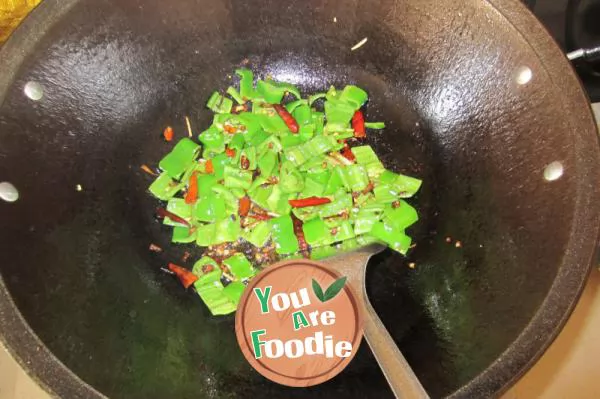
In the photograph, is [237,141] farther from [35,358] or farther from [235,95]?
[35,358]

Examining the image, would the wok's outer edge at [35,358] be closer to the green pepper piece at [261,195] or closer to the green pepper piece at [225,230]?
the green pepper piece at [225,230]

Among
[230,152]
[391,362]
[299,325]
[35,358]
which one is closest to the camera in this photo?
[35,358]

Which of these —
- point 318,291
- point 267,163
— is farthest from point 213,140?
point 318,291

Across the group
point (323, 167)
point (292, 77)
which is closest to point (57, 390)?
point (323, 167)

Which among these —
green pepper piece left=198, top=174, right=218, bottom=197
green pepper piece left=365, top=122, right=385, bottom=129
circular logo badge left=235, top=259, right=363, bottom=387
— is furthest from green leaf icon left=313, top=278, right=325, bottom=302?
green pepper piece left=365, top=122, right=385, bottom=129

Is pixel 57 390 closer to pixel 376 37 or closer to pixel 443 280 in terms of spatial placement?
pixel 443 280
